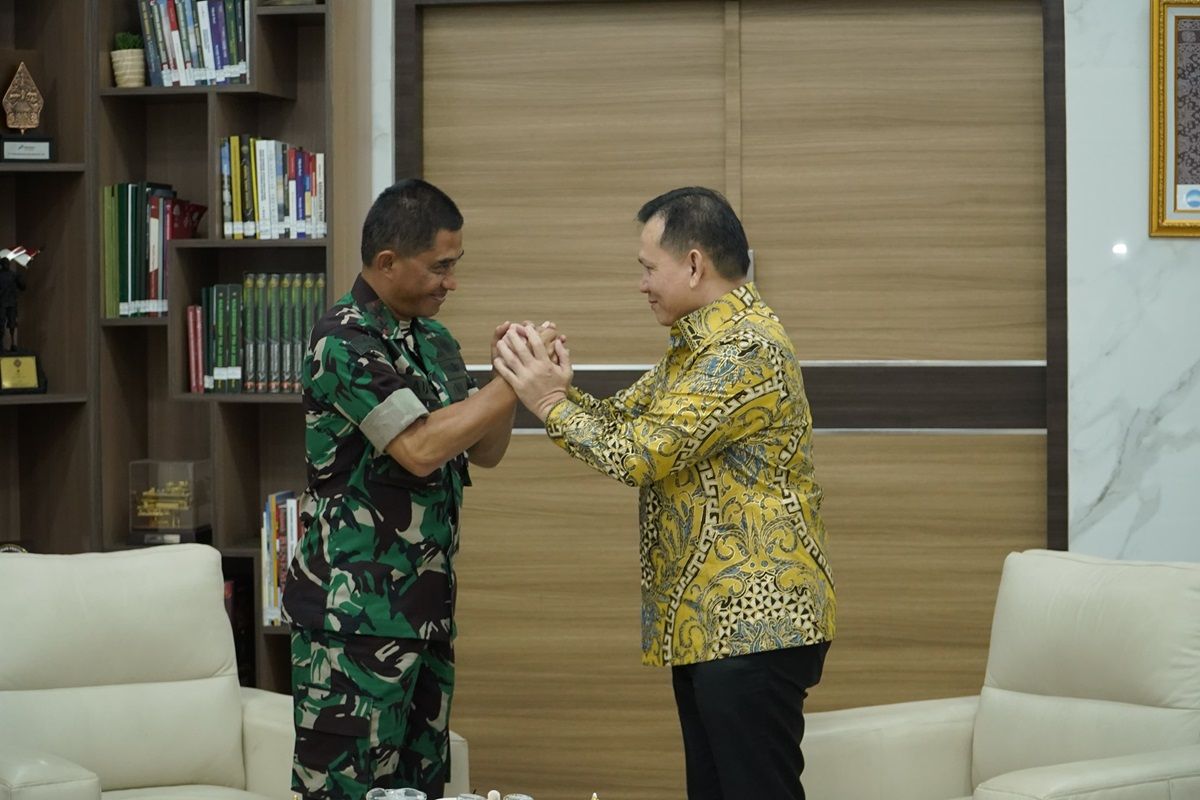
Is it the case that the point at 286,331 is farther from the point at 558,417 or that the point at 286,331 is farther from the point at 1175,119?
the point at 1175,119

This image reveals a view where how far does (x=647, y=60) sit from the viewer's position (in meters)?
3.97

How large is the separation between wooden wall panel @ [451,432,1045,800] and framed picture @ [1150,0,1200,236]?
727 mm

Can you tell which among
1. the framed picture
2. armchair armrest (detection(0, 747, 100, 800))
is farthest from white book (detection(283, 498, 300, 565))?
the framed picture

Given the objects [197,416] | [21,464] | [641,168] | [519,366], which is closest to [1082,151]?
[641,168]

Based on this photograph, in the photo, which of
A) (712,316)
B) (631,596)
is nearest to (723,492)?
(712,316)

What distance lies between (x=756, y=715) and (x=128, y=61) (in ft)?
8.58

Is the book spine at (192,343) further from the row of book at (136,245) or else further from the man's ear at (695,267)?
the man's ear at (695,267)

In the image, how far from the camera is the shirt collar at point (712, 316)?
226cm

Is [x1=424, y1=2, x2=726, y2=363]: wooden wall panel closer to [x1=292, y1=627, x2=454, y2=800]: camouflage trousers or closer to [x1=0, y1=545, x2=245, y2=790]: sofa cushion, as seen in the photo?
[x1=0, y1=545, x2=245, y2=790]: sofa cushion

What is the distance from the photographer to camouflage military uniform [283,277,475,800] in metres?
2.27

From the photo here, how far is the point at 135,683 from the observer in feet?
9.60

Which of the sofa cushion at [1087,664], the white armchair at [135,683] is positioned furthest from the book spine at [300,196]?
the sofa cushion at [1087,664]

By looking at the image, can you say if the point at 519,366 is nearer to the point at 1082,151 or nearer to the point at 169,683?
the point at 169,683

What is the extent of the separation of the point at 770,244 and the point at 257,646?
1820mm
